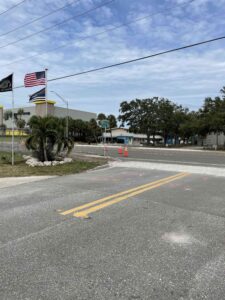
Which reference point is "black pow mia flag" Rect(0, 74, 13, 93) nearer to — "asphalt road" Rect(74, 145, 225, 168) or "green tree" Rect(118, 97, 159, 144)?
"asphalt road" Rect(74, 145, 225, 168)

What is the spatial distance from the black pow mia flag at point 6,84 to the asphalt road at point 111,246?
8.93 meters

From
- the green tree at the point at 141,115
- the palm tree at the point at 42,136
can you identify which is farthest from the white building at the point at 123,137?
the palm tree at the point at 42,136

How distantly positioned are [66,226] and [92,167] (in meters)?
9.50

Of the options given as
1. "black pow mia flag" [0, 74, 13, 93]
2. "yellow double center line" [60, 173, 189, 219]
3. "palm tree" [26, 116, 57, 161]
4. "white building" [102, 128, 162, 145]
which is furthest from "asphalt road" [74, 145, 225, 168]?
"white building" [102, 128, 162, 145]

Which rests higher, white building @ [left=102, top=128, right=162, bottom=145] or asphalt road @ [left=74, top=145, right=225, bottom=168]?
white building @ [left=102, top=128, right=162, bottom=145]

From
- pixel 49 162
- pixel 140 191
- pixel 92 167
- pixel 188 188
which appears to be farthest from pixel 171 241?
pixel 49 162

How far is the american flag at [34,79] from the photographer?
66.0 feet

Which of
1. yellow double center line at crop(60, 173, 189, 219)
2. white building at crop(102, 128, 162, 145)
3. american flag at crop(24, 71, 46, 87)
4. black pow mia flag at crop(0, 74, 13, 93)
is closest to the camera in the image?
yellow double center line at crop(60, 173, 189, 219)

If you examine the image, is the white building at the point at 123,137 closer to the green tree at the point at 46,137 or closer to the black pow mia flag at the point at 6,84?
the green tree at the point at 46,137

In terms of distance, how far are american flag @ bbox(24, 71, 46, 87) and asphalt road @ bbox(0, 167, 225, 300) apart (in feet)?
46.6

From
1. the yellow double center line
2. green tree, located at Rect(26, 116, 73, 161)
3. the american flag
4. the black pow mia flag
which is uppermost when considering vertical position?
the american flag

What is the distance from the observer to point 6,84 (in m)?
14.9

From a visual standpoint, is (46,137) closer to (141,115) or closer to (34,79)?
(34,79)

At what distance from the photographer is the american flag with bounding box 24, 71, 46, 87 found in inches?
792
